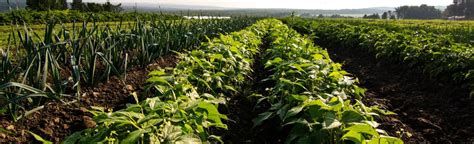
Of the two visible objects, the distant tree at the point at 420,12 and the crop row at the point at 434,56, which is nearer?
the crop row at the point at 434,56

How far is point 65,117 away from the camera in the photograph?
2732mm

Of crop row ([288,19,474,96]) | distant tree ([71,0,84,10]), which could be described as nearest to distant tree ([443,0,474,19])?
distant tree ([71,0,84,10])

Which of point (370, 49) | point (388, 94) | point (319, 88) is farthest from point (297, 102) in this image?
point (370, 49)

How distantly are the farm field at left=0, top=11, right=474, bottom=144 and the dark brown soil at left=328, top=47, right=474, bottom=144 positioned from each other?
0.04ft

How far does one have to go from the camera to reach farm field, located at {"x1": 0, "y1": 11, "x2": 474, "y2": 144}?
2.03 meters

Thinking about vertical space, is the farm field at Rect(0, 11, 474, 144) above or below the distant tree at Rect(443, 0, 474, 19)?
below

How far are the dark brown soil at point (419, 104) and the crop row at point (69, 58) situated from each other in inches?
90.9

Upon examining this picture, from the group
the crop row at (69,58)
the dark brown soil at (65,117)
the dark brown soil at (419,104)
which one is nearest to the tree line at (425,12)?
the dark brown soil at (419,104)

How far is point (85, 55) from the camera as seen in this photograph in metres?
3.25

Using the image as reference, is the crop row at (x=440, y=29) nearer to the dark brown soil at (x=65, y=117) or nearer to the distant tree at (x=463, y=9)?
the dark brown soil at (x=65, y=117)

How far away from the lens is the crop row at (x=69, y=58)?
249cm

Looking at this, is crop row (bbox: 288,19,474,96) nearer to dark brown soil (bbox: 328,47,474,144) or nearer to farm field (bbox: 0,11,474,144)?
farm field (bbox: 0,11,474,144)

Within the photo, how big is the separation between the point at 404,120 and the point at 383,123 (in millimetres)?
640

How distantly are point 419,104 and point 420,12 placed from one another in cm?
12975
